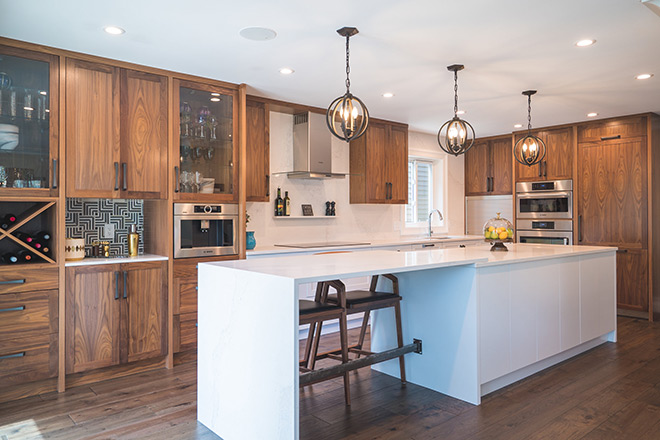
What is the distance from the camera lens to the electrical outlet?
386cm

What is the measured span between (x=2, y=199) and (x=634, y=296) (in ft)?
20.3

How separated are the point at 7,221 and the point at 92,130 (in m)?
0.83

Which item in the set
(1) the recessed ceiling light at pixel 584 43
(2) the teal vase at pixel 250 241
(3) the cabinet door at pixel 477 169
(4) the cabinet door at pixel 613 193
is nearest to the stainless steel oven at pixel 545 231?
(4) the cabinet door at pixel 613 193

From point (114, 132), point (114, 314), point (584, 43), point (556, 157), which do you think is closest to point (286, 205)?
point (114, 132)

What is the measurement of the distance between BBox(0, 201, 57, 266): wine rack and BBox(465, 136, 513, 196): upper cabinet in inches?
224

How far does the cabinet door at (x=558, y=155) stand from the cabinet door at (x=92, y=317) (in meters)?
5.33

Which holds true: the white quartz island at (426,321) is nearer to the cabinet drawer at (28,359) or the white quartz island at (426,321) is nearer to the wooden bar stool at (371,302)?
the wooden bar stool at (371,302)

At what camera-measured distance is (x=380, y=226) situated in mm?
6059

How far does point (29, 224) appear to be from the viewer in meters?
3.44

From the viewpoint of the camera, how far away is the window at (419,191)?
669 cm

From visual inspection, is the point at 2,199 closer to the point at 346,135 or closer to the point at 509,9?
the point at 346,135

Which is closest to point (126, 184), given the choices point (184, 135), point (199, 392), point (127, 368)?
point (184, 135)

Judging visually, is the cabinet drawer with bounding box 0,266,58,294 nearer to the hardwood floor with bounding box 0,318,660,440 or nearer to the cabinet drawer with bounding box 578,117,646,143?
the hardwood floor with bounding box 0,318,660,440

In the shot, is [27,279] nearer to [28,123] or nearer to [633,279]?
[28,123]
